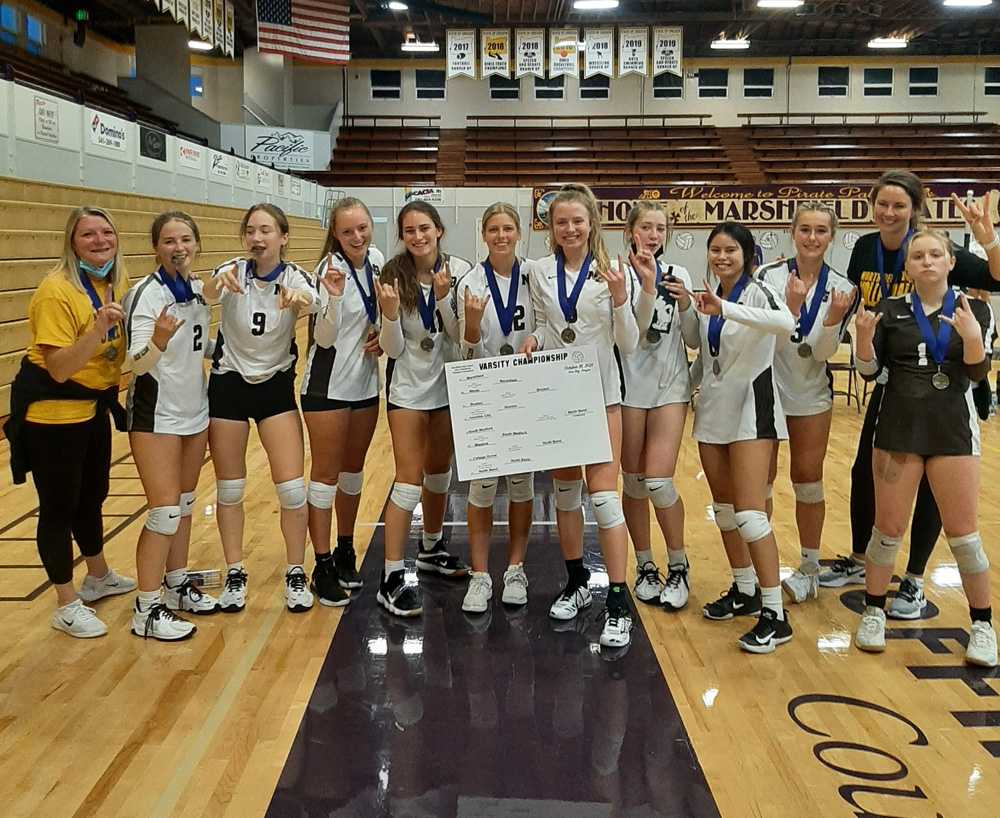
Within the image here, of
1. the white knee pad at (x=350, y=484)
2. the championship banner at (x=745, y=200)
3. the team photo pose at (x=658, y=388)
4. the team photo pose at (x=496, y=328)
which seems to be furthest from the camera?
the championship banner at (x=745, y=200)

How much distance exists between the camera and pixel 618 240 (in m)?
18.2

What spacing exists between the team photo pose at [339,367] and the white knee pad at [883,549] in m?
1.96

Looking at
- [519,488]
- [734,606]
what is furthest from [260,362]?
[734,606]

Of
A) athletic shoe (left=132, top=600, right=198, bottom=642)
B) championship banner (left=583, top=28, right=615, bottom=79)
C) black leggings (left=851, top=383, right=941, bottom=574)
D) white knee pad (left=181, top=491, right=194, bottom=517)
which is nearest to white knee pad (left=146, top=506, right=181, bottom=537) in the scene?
white knee pad (left=181, top=491, right=194, bottom=517)

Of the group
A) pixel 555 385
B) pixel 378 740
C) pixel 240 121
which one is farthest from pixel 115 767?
pixel 240 121

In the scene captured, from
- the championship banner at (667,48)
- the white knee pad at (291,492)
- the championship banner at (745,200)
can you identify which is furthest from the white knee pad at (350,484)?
the championship banner at (745,200)

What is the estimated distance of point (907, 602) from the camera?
354cm

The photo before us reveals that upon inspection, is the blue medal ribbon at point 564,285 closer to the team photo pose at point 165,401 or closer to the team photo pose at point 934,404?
the team photo pose at point 934,404

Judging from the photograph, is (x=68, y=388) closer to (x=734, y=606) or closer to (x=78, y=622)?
(x=78, y=622)

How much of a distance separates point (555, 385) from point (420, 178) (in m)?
18.2

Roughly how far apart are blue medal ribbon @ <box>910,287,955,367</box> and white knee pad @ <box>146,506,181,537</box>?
106 inches

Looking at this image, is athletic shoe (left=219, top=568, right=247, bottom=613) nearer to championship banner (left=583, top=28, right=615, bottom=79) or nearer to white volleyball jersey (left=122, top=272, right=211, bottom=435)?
white volleyball jersey (left=122, top=272, right=211, bottom=435)

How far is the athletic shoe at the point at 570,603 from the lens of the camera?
3.48m

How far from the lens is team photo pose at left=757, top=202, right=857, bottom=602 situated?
3.36 meters
